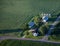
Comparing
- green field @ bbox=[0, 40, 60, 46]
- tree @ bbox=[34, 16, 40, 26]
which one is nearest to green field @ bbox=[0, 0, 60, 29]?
tree @ bbox=[34, 16, 40, 26]

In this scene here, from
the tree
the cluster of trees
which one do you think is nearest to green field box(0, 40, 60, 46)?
the cluster of trees

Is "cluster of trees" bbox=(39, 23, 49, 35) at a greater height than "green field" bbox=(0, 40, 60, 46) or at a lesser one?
greater

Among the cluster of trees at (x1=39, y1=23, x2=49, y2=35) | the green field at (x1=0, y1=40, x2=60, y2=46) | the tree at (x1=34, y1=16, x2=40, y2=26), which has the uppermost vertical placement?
the tree at (x1=34, y1=16, x2=40, y2=26)

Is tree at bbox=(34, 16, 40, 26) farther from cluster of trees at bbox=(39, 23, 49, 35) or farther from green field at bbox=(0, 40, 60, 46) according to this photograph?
green field at bbox=(0, 40, 60, 46)

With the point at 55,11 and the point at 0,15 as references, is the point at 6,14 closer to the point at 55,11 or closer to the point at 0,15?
the point at 0,15

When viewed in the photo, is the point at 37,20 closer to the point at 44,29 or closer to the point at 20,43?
the point at 44,29

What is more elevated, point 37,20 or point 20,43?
point 37,20

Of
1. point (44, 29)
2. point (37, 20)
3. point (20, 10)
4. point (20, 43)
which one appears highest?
point (20, 10)

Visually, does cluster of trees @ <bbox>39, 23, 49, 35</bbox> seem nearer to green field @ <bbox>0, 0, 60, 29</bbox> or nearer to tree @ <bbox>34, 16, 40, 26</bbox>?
tree @ <bbox>34, 16, 40, 26</bbox>

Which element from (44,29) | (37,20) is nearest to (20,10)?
(37,20)
